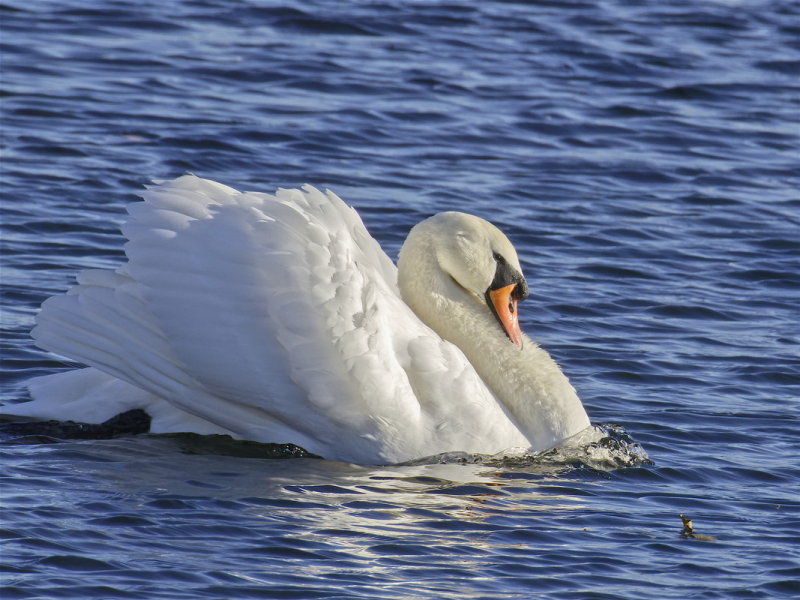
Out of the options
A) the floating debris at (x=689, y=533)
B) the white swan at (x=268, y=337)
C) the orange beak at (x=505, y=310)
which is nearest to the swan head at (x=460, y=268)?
the orange beak at (x=505, y=310)

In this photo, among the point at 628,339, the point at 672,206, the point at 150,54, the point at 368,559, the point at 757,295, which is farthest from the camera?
the point at 150,54

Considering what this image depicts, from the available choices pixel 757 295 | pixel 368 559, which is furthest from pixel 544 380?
pixel 757 295

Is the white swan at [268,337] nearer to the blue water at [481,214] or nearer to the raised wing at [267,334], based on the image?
the raised wing at [267,334]

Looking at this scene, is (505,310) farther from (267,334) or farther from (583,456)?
(267,334)

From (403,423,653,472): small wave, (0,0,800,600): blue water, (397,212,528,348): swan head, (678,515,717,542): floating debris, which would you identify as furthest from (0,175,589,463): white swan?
(678,515,717,542): floating debris

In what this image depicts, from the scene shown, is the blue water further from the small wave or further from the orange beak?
the orange beak

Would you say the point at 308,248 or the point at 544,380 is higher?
the point at 308,248

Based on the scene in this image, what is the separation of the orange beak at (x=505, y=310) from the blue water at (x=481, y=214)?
74 centimetres

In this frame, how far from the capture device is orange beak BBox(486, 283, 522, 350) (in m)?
9.16

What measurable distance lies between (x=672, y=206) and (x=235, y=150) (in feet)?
12.8

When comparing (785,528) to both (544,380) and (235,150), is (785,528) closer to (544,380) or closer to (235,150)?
(544,380)

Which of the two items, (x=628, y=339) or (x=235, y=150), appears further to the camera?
(x=235, y=150)

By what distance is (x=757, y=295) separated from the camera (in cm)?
1236

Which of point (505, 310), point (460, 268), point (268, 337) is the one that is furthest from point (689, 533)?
point (268, 337)
